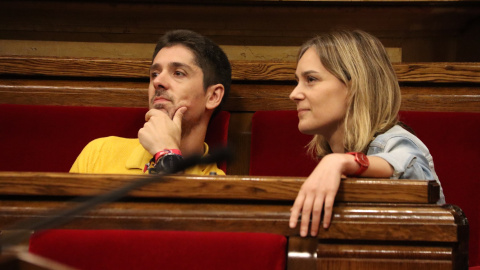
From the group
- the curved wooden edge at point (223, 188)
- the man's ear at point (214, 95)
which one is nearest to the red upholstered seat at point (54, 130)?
the man's ear at point (214, 95)

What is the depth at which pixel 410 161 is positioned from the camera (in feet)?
1.99

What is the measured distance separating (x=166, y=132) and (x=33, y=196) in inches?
14.3

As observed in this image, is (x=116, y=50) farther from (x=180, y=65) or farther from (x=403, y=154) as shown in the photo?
(x=403, y=154)

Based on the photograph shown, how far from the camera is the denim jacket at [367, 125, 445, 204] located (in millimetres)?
593

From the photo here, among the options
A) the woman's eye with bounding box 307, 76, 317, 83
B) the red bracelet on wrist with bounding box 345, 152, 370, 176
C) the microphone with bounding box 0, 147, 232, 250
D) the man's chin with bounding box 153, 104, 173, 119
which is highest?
the woman's eye with bounding box 307, 76, 317, 83

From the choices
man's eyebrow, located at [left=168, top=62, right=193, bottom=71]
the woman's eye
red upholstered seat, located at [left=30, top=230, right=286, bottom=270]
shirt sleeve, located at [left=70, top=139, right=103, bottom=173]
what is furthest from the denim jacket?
shirt sleeve, located at [left=70, top=139, right=103, bottom=173]

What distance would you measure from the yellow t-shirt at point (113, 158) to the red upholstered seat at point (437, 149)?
0.10 m

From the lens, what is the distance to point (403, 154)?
2.02ft

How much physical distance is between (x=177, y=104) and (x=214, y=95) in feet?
0.26

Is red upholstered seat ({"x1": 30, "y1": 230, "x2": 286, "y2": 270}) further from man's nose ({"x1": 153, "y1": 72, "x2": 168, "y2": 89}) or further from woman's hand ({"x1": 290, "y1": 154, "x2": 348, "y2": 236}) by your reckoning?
man's nose ({"x1": 153, "y1": 72, "x2": 168, "y2": 89})

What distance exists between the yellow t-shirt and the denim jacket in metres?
0.29

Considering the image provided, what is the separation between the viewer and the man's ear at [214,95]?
35.3 inches

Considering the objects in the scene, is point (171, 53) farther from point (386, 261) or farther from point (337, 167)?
point (386, 261)

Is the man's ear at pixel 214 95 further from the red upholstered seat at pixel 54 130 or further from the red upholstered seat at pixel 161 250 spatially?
the red upholstered seat at pixel 161 250
